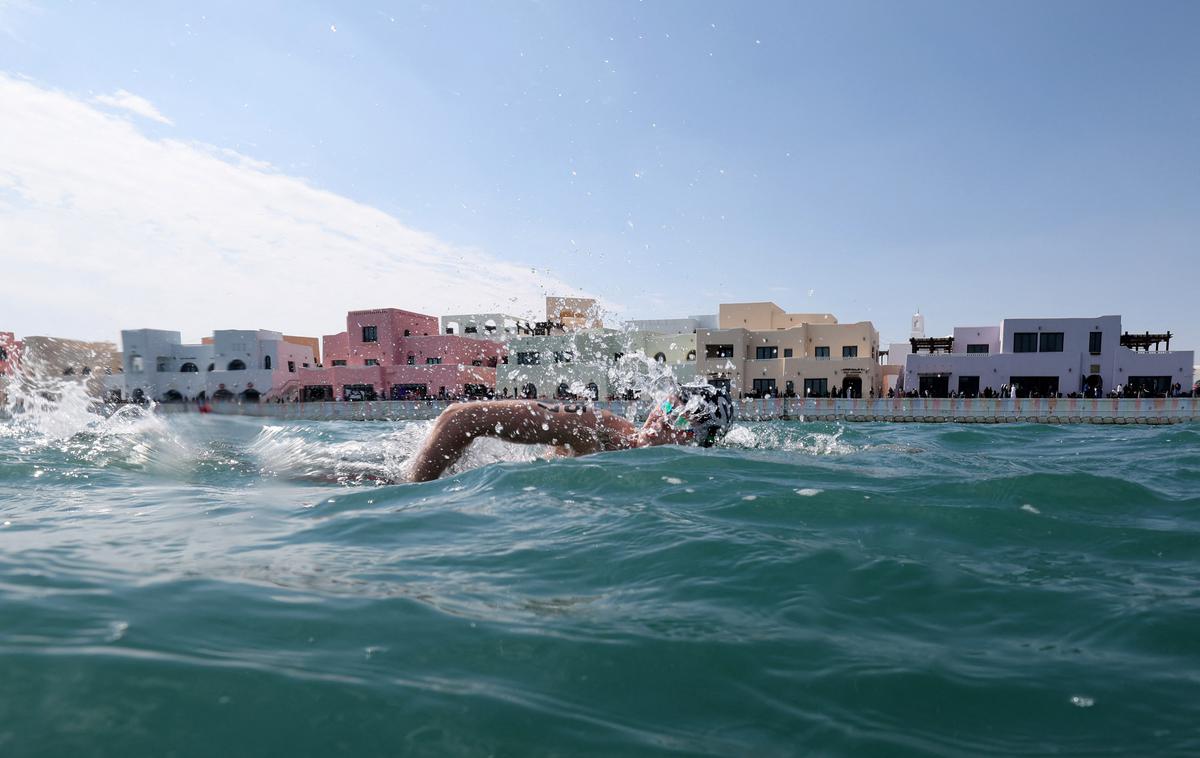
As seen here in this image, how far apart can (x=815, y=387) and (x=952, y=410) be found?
10.4 m

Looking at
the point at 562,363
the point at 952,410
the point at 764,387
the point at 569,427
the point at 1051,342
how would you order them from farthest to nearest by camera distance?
1. the point at 562,363
2. the point at 764,387
3. the point at 1051,342
4. the point at 952,410
5. the point at 569,427

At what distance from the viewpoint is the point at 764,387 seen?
36.1m

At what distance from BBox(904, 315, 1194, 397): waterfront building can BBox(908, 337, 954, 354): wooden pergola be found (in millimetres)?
2198

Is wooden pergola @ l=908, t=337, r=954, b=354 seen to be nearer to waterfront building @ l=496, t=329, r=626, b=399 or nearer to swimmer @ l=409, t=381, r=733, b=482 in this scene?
waterfront building @ l=496, t=329, r=626, b=399

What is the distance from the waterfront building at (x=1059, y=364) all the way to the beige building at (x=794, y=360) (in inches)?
109

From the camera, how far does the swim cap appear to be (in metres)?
7.84

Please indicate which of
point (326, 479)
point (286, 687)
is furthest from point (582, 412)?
point (286, 687)

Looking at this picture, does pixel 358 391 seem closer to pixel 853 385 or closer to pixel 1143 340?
pixel 853 385

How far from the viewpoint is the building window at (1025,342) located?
1325 inches

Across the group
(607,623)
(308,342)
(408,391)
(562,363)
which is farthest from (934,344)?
(308,342)

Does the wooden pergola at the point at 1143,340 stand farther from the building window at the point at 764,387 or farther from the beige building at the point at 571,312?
the beige building at the point at 571,312

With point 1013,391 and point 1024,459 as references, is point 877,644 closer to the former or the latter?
point 1024,459

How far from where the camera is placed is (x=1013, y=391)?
32594 mm

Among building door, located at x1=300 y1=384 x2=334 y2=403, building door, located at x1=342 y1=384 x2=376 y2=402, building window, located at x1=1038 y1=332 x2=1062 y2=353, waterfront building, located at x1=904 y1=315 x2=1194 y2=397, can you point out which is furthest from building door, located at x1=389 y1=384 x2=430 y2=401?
building window, located at x1=1038 y1=332 x2=1062 y2=353
